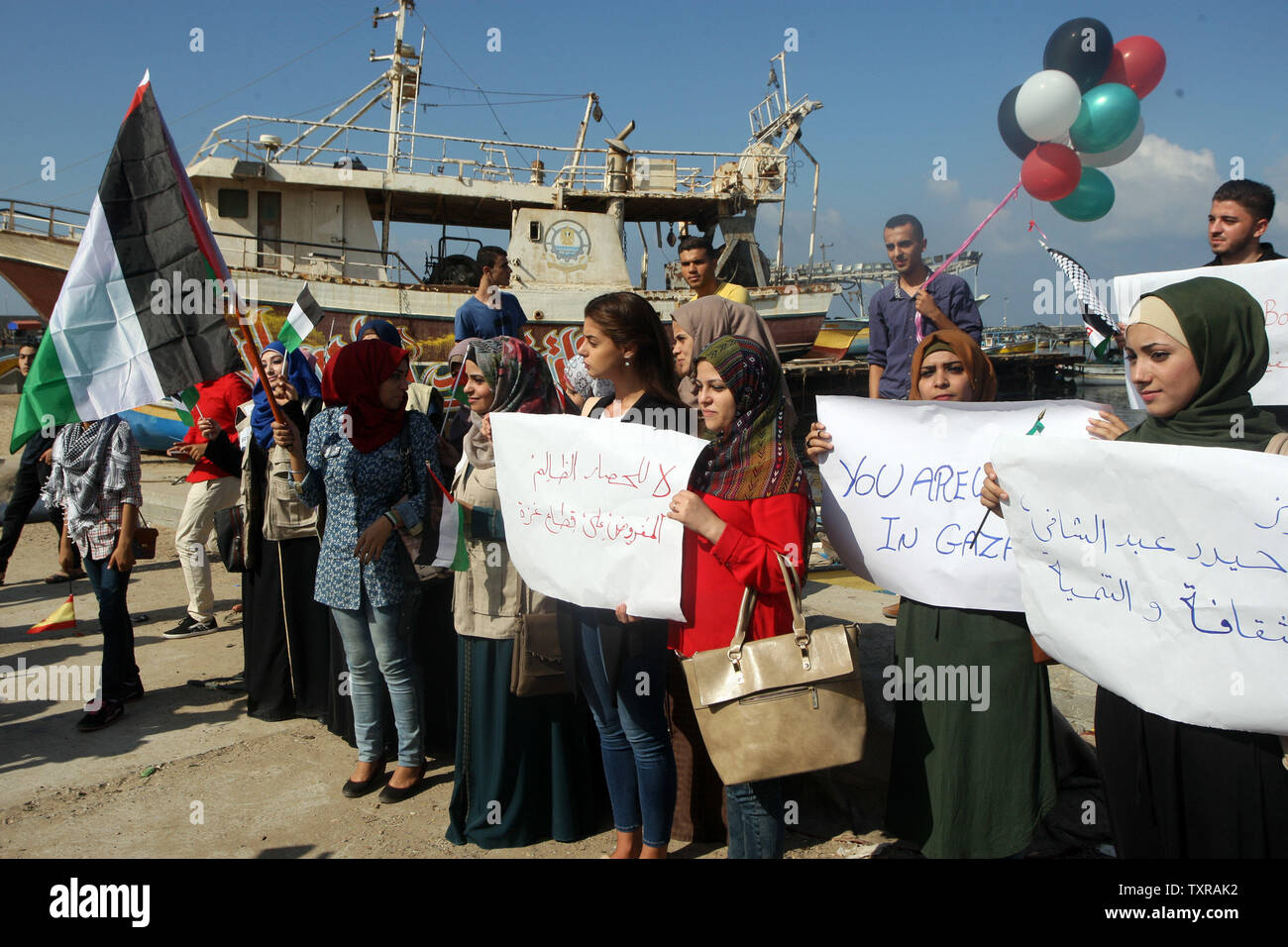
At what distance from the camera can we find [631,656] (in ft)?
9.12

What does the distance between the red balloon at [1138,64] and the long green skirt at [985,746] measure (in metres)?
3.76

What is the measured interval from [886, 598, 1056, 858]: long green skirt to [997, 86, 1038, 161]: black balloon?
334 centimetres

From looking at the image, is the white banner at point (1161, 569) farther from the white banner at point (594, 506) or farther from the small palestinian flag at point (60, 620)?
the small palestinian flag at point (60, 620)

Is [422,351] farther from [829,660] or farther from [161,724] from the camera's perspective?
[829,660]

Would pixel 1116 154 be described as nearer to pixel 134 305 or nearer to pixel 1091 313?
pixel 1091 313

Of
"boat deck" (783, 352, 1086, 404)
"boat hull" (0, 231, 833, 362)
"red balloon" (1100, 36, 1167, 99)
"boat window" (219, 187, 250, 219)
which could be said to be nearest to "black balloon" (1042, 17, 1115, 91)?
"red balloon" (1100, 36, 1167, 99)

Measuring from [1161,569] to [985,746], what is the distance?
2.46 feet

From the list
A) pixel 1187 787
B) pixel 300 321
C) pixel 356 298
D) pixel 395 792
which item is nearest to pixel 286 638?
pixel 395 792

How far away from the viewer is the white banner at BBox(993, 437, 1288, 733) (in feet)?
6.00

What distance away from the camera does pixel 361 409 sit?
3451 millimetres

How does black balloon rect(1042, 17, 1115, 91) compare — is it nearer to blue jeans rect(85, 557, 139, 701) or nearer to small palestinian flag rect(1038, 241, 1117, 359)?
small palestinian flag rect(1038, 241, 1117, 359)

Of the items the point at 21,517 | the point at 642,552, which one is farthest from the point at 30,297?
the point at 642,552

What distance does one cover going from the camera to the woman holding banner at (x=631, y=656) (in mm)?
2793

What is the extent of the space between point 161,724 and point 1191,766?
4.78 metres
